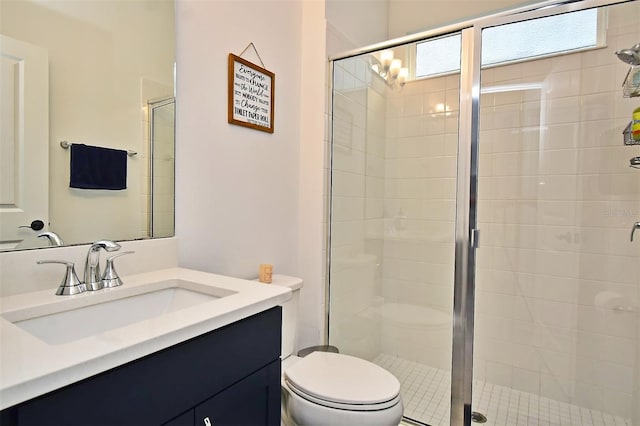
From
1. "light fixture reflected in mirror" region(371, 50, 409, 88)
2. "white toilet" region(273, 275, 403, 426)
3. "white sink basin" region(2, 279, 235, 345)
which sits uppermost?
"light fixture reflected in mirror" region(371, 50, 409, 88)

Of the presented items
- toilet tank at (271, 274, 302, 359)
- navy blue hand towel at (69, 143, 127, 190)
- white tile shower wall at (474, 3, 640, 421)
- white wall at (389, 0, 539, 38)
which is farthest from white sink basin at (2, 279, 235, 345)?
white wall at (389, 0, 539, 38)

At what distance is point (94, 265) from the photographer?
3.34 feet

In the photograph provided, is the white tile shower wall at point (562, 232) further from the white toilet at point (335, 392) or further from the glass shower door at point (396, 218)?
the white toilet at point (335, 392)

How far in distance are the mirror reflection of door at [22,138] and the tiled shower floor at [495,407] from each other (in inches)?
73.3

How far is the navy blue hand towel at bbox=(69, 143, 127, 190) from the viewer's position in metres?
1.09

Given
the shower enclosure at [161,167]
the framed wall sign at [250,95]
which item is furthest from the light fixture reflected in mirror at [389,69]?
the shower enclosure at [161,167]

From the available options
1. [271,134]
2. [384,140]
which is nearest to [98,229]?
[271,134]

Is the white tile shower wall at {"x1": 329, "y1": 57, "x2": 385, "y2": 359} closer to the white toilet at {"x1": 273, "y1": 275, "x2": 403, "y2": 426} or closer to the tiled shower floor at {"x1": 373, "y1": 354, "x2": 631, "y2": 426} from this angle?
the tiled shower floor at {"x1": 373, "y1": 354, "x2": 631, "y2": 426}

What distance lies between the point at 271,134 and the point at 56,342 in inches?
49.0

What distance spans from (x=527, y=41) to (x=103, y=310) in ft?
7.58

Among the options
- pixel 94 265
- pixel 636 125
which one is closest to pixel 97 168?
pixel 94 265

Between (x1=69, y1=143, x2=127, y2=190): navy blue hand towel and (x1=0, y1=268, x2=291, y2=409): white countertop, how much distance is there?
1.07ft

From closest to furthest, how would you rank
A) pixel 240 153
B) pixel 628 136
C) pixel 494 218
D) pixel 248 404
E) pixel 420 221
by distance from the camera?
1. pixel 248 404
2. pixel 240 153
3. pixel 628 136
4. pixel 494 218
5. pixel 420 221

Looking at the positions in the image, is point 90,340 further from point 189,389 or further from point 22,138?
point 22,138
